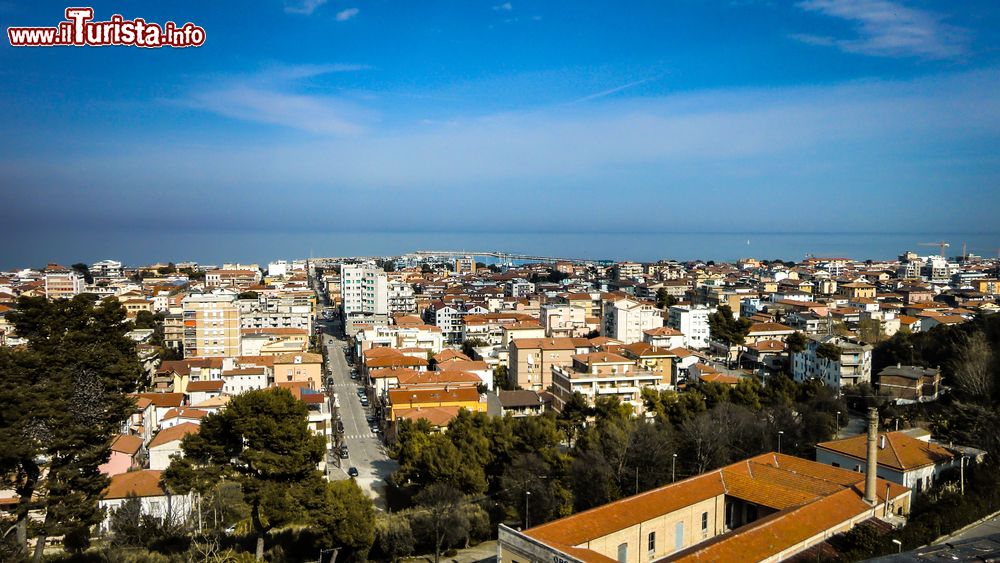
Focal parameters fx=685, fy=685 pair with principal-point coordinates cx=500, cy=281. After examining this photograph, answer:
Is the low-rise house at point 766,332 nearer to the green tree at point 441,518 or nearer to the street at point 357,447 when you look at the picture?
the street at point 357,447

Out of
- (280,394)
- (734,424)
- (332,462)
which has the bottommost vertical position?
(332,462)

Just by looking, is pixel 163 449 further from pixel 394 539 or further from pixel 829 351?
pixel 829 351

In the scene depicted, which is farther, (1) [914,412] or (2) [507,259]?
(2) [507,259]

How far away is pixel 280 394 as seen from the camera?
11.7 metres

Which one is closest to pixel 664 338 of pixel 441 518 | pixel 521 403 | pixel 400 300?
pixel 521 403

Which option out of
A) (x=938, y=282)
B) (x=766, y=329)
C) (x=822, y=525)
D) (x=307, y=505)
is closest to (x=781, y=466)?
(x=822, y=525)

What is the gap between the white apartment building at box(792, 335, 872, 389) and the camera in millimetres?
23922

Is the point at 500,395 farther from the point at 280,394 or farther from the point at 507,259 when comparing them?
the point at 507,259

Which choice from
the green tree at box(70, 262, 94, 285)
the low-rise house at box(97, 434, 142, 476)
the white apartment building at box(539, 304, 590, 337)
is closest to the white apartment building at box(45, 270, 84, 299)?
the green tree at box(70, 262, 94, 285)

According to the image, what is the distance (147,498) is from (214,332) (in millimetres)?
15657

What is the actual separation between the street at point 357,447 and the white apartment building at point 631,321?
1261 centimetres

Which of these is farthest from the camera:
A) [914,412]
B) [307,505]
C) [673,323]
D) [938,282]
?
[938,282]

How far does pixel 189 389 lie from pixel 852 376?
22365mm

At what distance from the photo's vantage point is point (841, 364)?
23.9 metres
